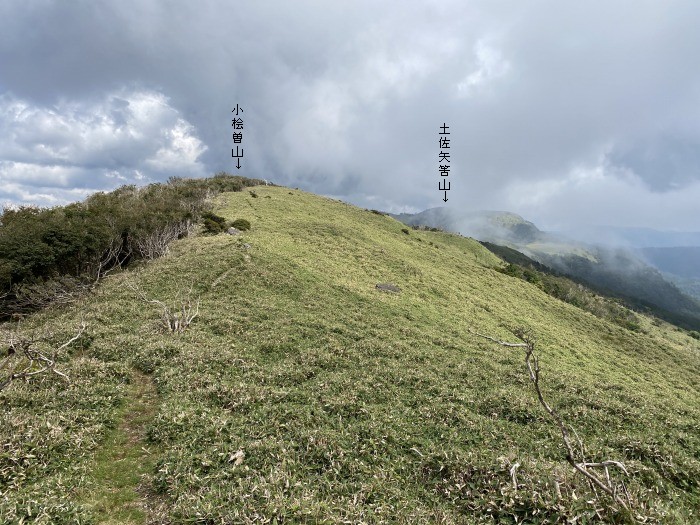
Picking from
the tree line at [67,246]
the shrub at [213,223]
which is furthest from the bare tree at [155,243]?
the shrub at [213,223]

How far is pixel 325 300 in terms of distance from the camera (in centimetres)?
2864

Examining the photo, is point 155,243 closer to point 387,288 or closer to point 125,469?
point 387,288

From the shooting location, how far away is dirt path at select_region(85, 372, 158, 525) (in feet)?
28.1

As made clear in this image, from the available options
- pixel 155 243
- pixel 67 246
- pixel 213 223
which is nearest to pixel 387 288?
pixel 155 243

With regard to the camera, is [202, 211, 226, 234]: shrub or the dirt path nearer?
the dirt path

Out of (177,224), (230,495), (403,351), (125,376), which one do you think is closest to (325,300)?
(403,351)

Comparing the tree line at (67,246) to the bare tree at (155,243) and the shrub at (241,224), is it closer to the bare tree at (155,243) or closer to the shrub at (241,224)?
the bare tree at (155,243)

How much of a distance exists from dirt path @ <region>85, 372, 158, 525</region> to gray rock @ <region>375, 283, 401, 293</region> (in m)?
23.2

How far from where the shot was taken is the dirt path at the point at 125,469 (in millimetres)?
8562

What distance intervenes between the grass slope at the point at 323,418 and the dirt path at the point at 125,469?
0.25 metres

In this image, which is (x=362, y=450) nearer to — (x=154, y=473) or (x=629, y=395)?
(x=154, y=473)

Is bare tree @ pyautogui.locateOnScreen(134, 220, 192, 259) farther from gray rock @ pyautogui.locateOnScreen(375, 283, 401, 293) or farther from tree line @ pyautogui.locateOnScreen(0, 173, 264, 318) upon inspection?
gray rock @ pyautogui.locateOnScreen(375, 283, 401, 293)

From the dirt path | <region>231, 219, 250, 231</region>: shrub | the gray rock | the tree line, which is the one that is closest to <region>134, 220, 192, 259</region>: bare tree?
the tree line

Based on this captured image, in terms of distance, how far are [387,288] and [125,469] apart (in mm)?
26781
